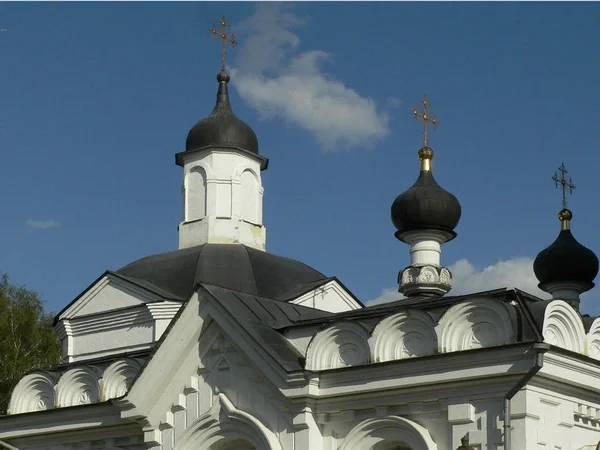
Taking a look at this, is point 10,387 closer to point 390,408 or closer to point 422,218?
point 422,218

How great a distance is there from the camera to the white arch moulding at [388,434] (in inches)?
515

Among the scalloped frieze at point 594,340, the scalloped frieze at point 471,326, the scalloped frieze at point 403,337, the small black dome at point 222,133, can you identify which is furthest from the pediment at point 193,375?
the small black dome at point 222,133

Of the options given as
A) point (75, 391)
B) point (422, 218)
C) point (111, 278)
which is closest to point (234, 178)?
point (111, 278)

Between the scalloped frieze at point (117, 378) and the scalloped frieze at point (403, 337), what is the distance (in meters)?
3.81

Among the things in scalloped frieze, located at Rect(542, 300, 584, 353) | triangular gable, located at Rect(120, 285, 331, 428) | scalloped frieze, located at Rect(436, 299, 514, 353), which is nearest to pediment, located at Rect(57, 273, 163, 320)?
triangular gable, located at Rect(120, 285, 331, 428)

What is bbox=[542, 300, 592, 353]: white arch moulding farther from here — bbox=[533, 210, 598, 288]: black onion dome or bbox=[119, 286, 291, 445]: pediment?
bbox=[533, 210, 598, 288]: black onion dome

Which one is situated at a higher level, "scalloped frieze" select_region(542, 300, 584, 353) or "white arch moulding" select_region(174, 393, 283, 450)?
"scalloped frieze" select_region(542, 300, 584, 353)

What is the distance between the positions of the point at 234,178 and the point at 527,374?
400 inches

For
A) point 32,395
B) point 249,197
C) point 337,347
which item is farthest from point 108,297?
point 337,347

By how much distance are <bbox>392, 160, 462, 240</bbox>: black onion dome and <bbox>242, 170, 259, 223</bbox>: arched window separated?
4233 mm

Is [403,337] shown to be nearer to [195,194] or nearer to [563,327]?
[563,327]

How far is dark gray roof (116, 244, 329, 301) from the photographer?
64.8ft

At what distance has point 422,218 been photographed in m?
17.9

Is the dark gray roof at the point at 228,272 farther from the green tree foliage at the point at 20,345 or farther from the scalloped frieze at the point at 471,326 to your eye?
the green tree foliage at the point at 20,345
